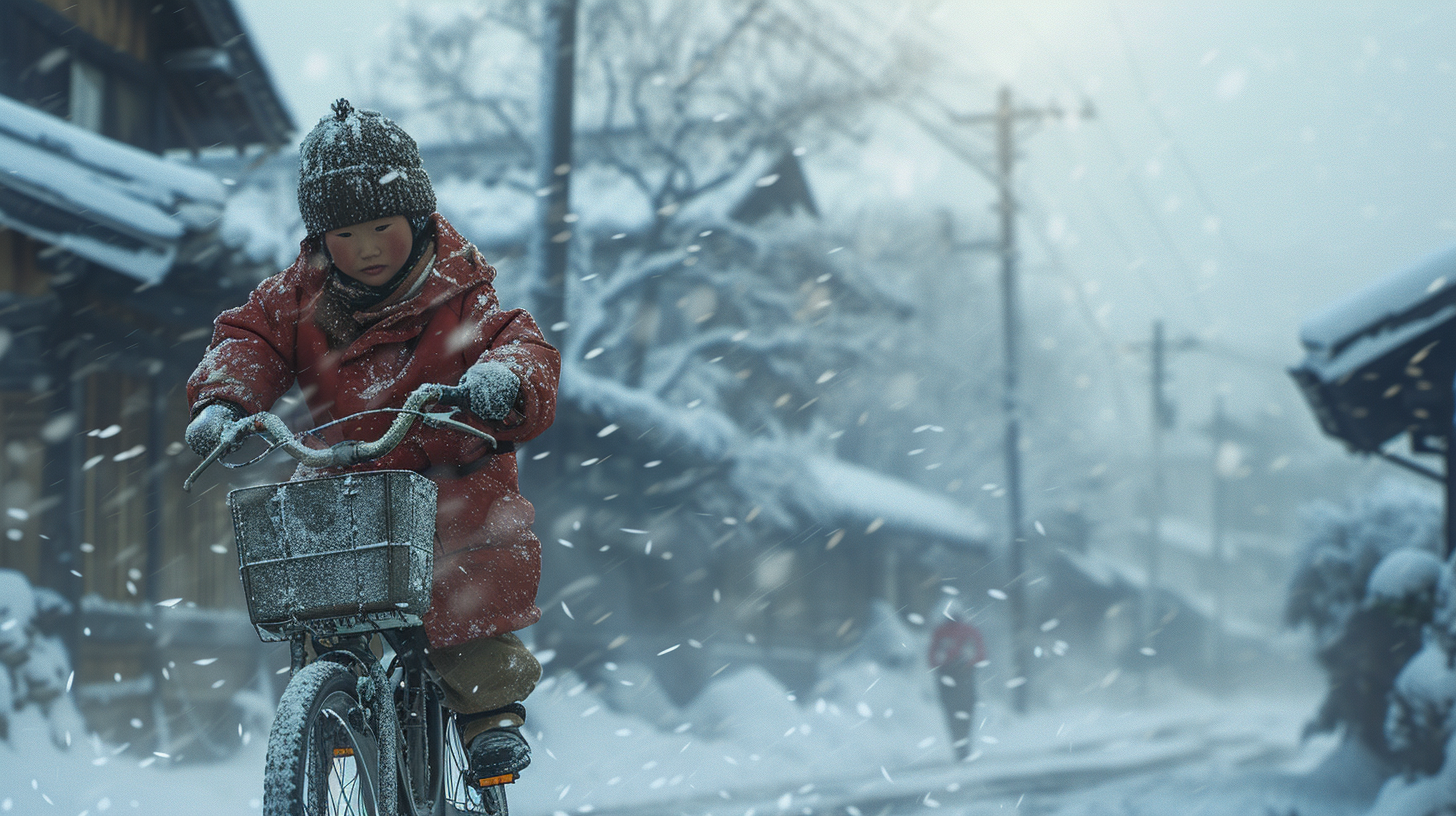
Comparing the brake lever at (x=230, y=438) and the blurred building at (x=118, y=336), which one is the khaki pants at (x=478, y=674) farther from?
the blurred building at (x=118, y=336)

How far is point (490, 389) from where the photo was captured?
95.0 inches

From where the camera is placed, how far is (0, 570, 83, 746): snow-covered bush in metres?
7.92

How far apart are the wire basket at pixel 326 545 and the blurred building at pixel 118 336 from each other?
6.52m

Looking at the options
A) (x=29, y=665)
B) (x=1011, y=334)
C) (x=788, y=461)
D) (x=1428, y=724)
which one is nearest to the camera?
(x=29, y=665)

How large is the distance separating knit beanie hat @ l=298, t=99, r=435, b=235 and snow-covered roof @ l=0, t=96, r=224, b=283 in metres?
5.96

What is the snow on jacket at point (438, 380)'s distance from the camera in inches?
109

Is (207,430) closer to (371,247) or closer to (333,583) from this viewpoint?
(333,583)

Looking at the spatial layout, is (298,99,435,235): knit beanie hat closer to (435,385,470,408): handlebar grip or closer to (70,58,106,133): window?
(435,385,470,408): handlebar grip

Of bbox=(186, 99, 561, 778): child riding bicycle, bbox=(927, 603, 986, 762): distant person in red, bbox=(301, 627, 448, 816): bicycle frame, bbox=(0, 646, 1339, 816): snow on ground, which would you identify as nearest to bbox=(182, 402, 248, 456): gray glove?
bbox=(186, 99, 561, 778): child riding bicycle

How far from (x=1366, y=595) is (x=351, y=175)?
33.0 ft

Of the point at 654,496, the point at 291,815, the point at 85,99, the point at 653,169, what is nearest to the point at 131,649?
the point at 85,99

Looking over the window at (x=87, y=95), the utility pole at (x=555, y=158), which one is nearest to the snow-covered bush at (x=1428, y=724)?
the utility pole at (x=555, y=158)

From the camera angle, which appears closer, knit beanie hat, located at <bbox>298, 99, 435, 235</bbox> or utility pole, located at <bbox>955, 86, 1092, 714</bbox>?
knit beanie hat, located at <bbox>298, 99, 435, 235</bbox>

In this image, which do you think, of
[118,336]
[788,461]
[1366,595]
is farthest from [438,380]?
[788,461]
